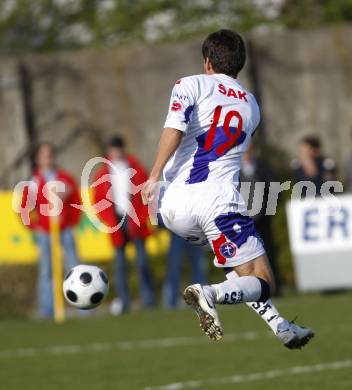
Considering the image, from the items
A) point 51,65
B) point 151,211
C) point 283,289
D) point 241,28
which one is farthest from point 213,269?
point 151,211

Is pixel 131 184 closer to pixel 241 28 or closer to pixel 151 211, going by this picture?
pixel 151 211

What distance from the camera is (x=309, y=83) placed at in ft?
68.7

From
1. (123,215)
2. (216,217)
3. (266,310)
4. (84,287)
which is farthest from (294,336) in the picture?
(123,215)

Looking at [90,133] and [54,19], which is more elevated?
[54,19]

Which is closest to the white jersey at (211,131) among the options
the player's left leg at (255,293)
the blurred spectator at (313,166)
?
the player's left leg at (255,293)

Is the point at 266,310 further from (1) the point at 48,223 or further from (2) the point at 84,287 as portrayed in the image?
(1) the point at 48,223

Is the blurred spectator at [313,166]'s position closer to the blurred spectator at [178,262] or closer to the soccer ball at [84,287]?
the blurred spectator at [178,262]

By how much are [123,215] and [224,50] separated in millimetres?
7979

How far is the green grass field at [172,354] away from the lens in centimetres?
1003

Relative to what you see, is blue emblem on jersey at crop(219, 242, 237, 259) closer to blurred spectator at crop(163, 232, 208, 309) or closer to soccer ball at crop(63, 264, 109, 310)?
soccer ball at crop(63, 264, 109, 310)

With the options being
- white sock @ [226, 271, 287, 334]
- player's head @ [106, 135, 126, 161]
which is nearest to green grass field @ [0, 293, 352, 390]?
white sock @ [226, 271, 287, 334]

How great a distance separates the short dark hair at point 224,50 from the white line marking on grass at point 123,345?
15.6 ft

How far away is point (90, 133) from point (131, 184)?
16.5ft

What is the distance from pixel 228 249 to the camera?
8.12m
